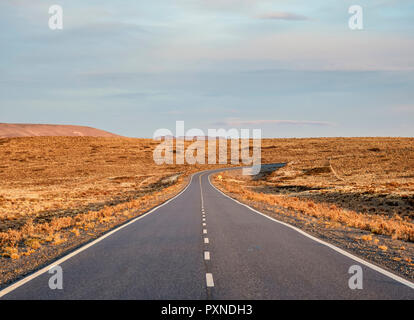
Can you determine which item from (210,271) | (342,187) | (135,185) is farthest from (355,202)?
(135,185)

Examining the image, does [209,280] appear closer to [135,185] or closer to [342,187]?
[342,187]

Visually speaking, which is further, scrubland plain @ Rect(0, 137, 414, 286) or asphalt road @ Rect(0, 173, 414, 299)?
scrubland plain @ Rect(0, 137, 414, 286)

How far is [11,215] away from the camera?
2677cm

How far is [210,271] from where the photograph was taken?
311 inches

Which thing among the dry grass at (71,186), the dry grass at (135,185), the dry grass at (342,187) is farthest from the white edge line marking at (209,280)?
the dry grass at (342,187)

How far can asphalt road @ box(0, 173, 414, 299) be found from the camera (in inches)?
253

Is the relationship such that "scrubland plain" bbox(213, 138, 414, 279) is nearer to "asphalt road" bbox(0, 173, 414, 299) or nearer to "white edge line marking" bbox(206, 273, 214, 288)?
"asphalt road" bbox(0, 173, 414, 299)

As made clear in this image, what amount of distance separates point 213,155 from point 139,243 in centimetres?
10988

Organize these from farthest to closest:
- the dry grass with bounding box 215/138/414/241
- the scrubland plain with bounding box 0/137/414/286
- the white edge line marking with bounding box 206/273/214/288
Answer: the dry grass with bounding box 215/138/414/241 < the scrubland plain with bounding box 0/137/414/286 < the white edge line marking with bounding box 206/273/214/288

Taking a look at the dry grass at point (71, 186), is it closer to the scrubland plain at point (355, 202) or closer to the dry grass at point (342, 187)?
the scrubland plain at point (355, 202)

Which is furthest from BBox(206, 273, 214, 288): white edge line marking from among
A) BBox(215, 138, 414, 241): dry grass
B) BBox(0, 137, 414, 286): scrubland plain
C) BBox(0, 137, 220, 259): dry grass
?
BBox(215, 138, 414, 241): dry grass

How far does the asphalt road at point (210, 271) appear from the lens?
21.1ft

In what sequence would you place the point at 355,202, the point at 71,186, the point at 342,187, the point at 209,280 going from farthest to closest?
the point at 71,186 < the point at 342,187 < the point at 355,202 < the point at 209,280
